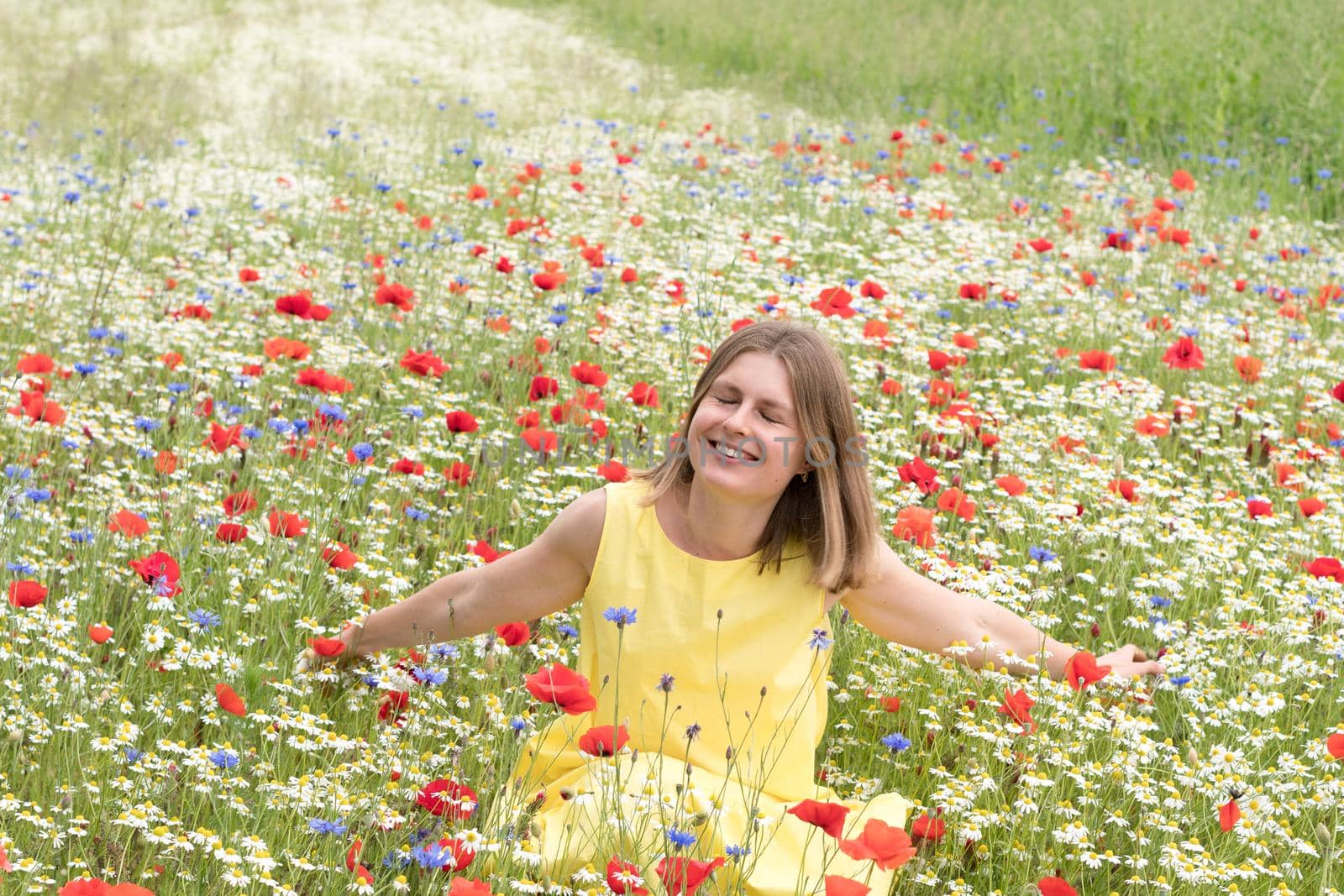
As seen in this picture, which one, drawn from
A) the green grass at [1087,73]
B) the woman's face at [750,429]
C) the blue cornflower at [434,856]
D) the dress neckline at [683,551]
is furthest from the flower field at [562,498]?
the green grass at [1087,73]

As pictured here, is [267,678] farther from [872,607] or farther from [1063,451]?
[1063,451]

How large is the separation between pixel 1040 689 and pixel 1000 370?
2.25 metres

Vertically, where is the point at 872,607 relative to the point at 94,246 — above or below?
above

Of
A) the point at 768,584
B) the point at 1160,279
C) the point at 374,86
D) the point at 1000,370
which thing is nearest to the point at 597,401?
the point at 1000,370

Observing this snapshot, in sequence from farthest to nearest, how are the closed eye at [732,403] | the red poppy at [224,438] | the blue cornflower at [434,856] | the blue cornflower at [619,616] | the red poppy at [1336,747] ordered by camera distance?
1. the red poppy at [224,438]
2. the closed eye at [732,403]
3. the red poppy at [1336,747]
4. the blue cornflower at [619,616]
5. the blue cornflower at [434,856]

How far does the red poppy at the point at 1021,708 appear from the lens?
2664 millimetres

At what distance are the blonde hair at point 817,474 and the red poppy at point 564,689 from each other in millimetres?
746

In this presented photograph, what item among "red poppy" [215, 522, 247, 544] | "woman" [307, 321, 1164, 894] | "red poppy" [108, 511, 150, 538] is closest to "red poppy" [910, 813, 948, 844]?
"woman" [307, 321, 1164, 894]

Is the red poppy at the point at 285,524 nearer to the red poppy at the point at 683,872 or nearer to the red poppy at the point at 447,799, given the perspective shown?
the red poppy at the point at 447,799

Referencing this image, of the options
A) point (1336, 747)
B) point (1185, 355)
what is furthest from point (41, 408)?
point (1185, 355)

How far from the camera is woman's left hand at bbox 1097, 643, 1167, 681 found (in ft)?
10.0

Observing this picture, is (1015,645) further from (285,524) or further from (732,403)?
(285,524)

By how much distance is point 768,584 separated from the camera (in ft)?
9.39

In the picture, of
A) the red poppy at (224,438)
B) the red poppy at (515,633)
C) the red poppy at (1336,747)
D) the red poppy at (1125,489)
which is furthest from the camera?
the red poppy at (1125,489)
